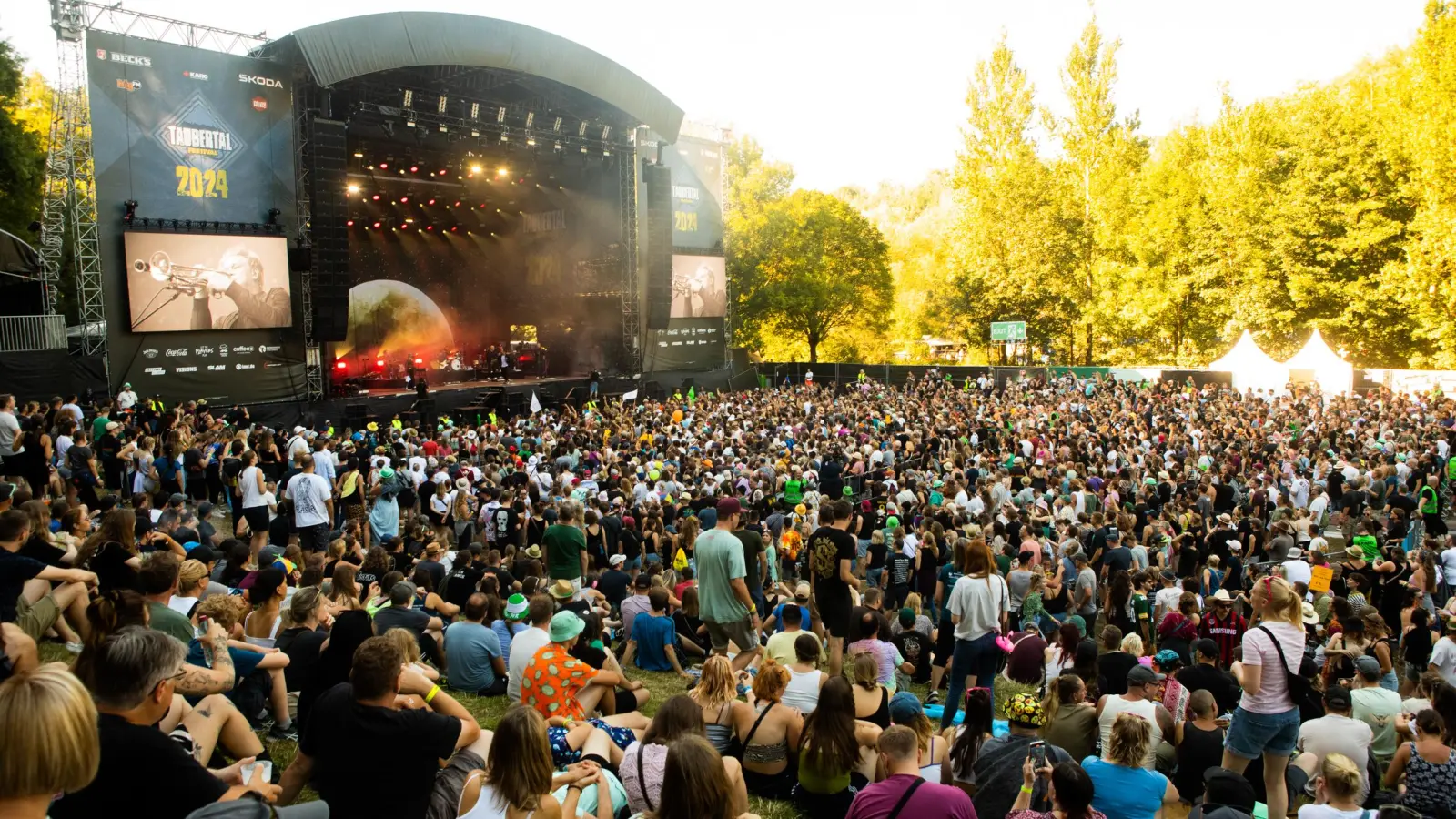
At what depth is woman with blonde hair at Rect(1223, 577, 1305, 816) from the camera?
4.64 m

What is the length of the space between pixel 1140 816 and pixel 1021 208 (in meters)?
38.3

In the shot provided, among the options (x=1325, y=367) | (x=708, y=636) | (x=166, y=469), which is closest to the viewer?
(x=708, y=636)

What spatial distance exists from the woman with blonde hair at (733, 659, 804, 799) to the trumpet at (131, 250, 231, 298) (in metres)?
17.8

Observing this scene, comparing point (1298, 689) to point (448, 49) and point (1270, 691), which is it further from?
point (448, 49)

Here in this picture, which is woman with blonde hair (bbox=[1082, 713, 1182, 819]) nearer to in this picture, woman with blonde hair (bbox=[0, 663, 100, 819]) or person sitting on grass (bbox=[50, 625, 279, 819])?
person sitting on grass (bbox=[50, 625, 279, 819])

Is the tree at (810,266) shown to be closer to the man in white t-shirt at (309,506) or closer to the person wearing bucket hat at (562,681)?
the man in white t-shirt at (309,506)

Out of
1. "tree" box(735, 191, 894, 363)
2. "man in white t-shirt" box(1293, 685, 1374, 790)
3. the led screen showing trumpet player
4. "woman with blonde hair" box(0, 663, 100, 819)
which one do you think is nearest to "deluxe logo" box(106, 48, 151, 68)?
the led screen showing trumpet player

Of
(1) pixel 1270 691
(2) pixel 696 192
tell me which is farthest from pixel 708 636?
(2) pixel 696 192

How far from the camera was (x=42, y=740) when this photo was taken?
1.91m

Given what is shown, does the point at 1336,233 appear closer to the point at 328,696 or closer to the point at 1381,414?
the point at 1381,414

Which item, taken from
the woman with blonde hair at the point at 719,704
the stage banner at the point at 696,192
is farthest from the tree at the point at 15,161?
the woman with blonde hair at the point at 719,704

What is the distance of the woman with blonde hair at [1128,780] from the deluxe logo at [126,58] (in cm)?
1986

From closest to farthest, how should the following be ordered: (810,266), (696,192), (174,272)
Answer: (174,272) → (696,192) → (810,266)

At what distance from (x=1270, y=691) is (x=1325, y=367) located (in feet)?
82.1
